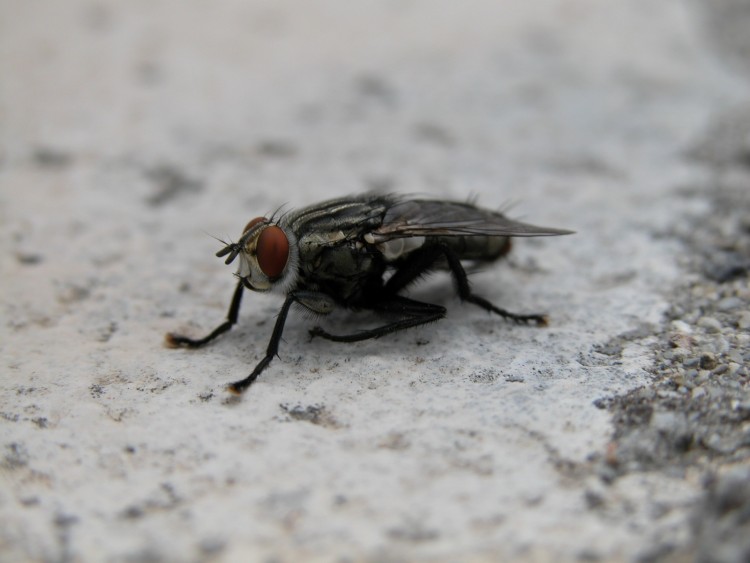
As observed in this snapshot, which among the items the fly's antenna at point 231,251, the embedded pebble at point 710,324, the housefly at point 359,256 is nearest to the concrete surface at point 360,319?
the embedded pebble at point 710,324

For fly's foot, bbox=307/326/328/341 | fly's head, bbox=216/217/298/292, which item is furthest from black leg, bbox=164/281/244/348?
fly's foot, bbox=307/326/328/341

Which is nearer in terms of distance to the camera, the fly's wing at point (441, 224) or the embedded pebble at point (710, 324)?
the embedded pebble at point (710, 324)

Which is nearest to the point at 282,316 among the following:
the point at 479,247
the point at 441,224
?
the point at 441,224

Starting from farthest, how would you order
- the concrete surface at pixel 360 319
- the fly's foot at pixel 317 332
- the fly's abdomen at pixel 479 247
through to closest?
the fly's abdomen at pixel 479 247 < the fly's foot at pixel 317 332 < the concrete surface at pixel 360 319

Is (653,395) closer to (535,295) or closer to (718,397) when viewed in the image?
(718,397)

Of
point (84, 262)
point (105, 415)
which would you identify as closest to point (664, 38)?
point (84, 262)

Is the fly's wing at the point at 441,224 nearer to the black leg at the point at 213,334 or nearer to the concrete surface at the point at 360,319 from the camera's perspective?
the concrete surface at the point at 360,319

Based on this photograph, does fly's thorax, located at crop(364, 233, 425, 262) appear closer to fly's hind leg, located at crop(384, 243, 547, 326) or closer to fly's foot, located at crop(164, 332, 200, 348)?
fly's hind leg, located at crop(384, 243, 547, 326)
